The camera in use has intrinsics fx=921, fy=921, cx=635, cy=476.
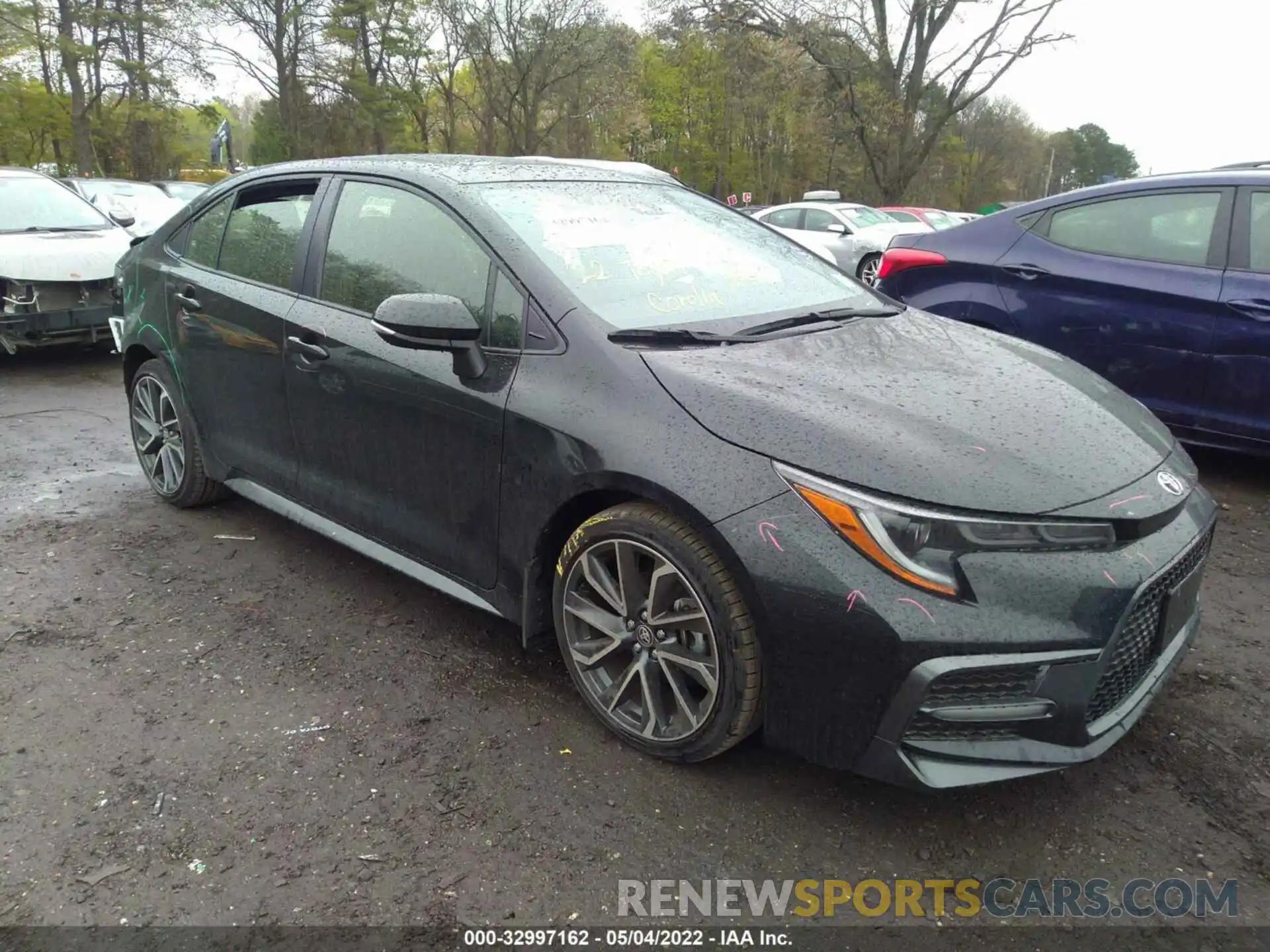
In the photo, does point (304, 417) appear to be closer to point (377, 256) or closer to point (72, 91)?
point (377, 256)

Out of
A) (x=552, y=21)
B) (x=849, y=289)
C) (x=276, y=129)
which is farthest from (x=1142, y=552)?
(x=276, y=129)

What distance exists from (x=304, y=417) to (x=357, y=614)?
2.49 feet

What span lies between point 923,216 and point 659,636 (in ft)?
64.4

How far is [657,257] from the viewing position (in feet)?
9.97

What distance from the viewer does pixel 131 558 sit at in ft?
12.9

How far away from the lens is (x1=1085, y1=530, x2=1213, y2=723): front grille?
7.07 feet

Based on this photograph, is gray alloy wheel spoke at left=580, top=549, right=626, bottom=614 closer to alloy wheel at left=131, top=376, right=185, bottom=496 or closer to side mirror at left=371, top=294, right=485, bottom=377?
side mirror at left=371, top=294, right=485, bottom=377

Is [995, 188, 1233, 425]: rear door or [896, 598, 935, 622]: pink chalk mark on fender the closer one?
[896, 598, 935, 622]: pink chalk mark on fender

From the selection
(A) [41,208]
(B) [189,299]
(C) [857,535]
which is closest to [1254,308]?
(C) [857,535]

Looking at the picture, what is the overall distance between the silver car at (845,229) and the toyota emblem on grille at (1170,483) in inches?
443

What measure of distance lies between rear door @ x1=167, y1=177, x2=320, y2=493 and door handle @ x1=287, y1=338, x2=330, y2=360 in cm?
8

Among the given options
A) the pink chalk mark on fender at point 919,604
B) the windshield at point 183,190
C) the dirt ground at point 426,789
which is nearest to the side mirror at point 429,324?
the dirt ground at point 426,789

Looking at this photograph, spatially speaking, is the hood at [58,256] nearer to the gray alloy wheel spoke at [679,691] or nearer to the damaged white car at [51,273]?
the damaged white car at [51,273]

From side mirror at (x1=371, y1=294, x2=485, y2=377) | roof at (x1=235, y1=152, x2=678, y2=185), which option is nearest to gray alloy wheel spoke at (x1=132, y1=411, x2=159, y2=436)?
roof at (x1=235, y1=152, x2=678, y2=185)
